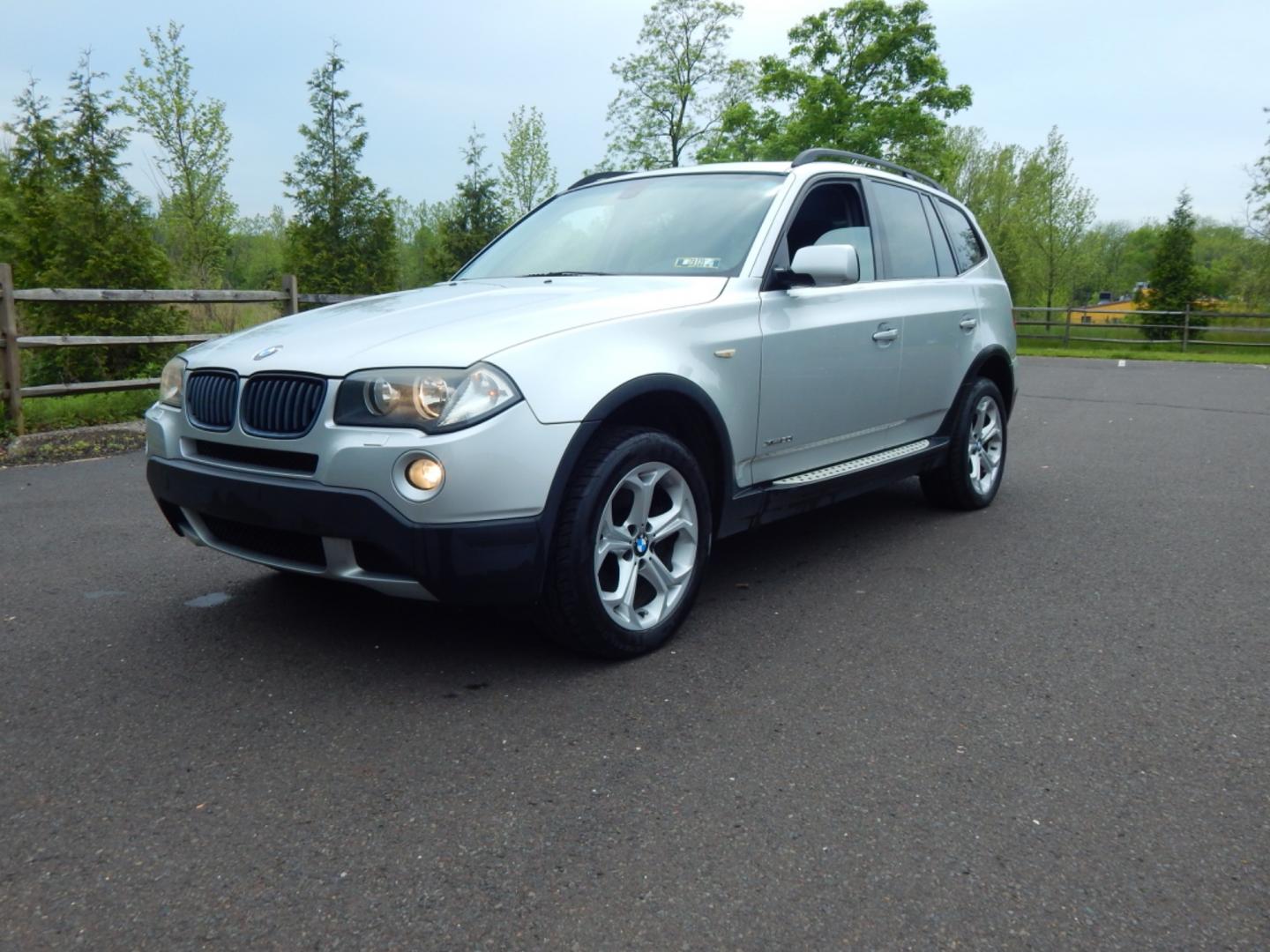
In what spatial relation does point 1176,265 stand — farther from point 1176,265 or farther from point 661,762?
point 661,762

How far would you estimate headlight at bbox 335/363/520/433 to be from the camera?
3051 millimetres

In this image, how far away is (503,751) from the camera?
2.90 m

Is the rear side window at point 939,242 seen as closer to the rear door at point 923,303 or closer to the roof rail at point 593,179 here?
the rear door at point 923,303

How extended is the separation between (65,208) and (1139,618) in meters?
11.2

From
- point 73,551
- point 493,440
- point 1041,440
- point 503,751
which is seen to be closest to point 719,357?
point 493,440

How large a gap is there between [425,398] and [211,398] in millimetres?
884

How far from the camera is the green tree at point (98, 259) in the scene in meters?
10.9

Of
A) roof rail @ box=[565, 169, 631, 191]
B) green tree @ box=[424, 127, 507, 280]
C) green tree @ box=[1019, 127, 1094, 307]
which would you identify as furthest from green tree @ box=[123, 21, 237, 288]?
green tree @ box=[1019, 127, 1094, 307]

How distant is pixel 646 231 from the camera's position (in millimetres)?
4531

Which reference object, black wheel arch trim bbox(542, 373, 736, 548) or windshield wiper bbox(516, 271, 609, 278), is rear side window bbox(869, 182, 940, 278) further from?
black wheel arch trim bbox(542, 373, 736, 548)

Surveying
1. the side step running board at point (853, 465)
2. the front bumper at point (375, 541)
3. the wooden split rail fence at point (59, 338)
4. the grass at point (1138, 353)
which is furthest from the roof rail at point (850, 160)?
the grass at point (1138, 353)

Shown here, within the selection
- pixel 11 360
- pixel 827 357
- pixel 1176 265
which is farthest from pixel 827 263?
pixel 1176 265

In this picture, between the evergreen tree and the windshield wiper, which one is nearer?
the windshield wiper

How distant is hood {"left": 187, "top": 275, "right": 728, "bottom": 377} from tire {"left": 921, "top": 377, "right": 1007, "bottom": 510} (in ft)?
7.40
